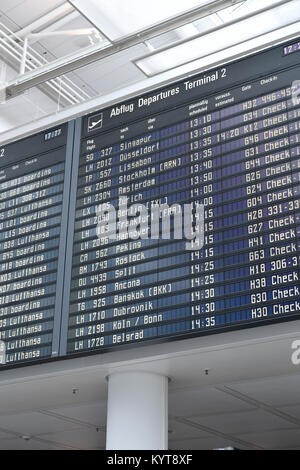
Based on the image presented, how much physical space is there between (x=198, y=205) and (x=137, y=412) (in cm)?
178

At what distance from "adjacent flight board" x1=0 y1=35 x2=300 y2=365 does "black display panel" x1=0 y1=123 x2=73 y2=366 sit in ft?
0.04

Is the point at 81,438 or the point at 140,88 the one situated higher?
the point at 140,88

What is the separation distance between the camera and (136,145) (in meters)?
6.18

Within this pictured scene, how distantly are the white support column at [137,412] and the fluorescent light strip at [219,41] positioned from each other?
2.64 metres

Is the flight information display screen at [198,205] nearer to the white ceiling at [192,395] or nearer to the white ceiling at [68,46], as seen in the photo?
the white ceiling at [192,395]

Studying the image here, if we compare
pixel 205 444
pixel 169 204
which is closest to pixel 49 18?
pixel 169 204

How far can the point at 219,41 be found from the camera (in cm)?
600

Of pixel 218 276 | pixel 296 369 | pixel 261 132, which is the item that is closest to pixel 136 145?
pixel 261 132

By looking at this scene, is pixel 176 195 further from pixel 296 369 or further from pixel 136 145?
pixel 296 369

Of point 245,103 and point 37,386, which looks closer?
point 245,103

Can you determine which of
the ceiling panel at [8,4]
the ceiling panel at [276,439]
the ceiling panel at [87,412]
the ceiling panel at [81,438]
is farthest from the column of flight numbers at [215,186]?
the ceiling panel at [8,4]

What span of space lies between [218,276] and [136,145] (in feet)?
5.40

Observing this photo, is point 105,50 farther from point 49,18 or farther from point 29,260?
point 49,18

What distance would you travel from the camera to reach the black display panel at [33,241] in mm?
5969
